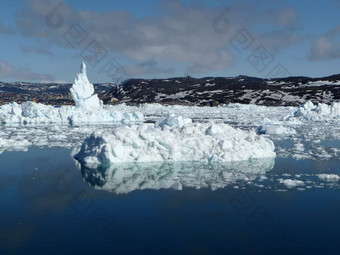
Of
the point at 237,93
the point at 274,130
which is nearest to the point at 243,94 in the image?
the point at 237,93

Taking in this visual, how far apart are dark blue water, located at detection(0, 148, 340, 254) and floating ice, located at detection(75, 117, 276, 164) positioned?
8.21 feet

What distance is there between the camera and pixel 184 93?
90.1 meters

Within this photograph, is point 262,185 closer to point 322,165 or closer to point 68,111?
point 322,165

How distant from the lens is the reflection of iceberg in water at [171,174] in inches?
411

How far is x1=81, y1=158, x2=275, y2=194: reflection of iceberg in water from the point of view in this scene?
10445mm

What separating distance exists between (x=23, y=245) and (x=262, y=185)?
6.73 metres

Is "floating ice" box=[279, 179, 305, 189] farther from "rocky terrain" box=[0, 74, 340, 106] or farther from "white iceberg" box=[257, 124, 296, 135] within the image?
"rocky terrain" box=[0, 74, 340, 106]

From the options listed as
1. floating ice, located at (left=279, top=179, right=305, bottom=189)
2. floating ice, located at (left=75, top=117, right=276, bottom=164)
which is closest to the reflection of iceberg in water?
floating ice, located at (left=75, top=117, right=276, bottom=164)

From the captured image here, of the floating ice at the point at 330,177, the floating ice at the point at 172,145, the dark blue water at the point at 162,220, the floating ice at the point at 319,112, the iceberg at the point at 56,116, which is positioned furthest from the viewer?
the floating ice at the point at 319,112

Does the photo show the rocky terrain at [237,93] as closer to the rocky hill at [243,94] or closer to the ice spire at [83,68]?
the rocky hill at [243,94]

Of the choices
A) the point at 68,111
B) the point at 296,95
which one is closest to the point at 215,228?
the point at 68,111

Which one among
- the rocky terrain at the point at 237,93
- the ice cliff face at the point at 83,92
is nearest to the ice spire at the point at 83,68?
the ice cliff face at the point at 83,92

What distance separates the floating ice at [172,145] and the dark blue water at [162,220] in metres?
2.50

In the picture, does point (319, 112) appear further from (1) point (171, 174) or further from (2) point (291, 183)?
(1) point (171, 174)
